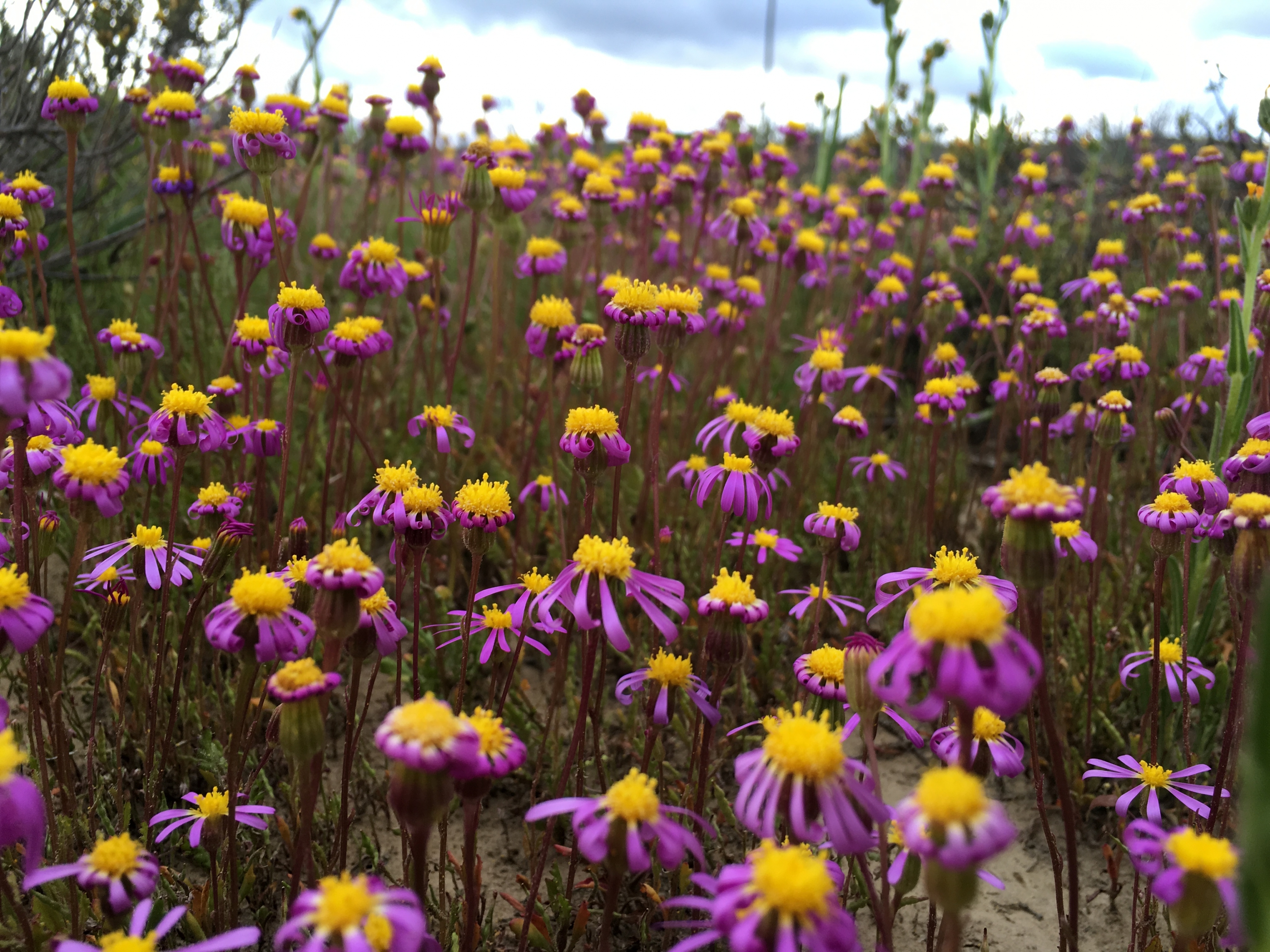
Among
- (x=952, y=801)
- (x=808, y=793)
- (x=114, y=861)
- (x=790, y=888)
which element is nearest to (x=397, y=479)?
(x=114, y=861)

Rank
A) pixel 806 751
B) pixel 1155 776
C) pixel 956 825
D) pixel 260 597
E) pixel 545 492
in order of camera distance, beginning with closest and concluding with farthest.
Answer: pixel 956 825 < pixel 806 751 < pixel 260 597 < pixel 1155 776 < pixel 545 492

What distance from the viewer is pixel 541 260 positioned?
4.24 metres

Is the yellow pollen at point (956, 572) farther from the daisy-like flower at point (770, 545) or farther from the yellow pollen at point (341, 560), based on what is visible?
the yellow pollen at point (341, 560)

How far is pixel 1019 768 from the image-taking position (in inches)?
74.9

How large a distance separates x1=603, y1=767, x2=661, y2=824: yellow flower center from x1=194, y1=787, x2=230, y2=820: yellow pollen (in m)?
1.01

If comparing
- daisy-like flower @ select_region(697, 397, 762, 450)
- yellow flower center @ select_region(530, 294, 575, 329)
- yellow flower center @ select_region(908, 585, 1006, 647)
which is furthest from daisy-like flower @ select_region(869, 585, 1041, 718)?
yellow flower center @ select_region(530, 294, 575, 329)

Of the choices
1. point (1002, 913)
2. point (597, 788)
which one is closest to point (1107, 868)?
point (1002, 913)

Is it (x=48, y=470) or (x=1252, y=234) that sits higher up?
(x=1252, y=234)

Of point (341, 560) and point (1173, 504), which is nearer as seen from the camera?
point (341, 560)

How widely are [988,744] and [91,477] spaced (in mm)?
2103

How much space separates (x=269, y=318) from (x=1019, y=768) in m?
2.28

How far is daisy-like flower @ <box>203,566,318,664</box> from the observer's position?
1.65m

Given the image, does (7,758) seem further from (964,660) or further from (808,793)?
(964,660)

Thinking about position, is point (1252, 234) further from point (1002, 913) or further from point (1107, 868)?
point (1002, 913)
